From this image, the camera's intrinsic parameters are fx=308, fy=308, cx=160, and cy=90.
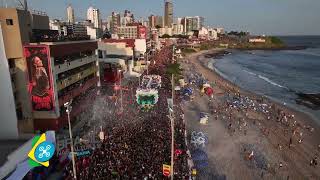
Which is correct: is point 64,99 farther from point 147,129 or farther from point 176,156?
point 176,156

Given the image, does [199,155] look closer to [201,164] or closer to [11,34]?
[201,164]

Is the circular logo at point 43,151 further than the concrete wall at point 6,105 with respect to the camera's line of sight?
No

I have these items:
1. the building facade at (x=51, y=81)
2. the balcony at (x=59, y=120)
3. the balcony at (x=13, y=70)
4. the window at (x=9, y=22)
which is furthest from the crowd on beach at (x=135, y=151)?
the window at (x=9, y=22)

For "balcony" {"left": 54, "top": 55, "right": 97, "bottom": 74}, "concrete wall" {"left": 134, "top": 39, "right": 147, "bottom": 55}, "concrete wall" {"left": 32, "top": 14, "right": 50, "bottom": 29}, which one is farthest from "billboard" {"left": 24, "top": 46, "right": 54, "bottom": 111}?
"concrete wall" {"left": 134, "top": 39, "right": 147, "bottom": 55}

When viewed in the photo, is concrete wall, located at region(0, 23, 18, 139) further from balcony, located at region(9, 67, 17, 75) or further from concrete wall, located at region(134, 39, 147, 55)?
concrete wall, located at region(134, 39, 147, 55)

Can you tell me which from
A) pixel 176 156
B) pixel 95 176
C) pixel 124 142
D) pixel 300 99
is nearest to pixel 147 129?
Answer: pixel 124 142

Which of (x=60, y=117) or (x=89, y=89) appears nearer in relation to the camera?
(x=60, y=117)

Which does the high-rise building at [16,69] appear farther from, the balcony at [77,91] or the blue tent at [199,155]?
the blue tent at [199,155]
